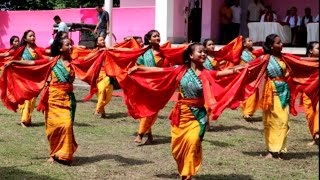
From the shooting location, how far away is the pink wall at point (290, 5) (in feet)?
61.7

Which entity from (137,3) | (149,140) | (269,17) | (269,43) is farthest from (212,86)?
(137,3)

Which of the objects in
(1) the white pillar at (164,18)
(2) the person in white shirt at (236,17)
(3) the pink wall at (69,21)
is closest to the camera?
(1) the white pillar at (164,18)

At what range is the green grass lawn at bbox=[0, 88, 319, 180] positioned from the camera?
7.39m

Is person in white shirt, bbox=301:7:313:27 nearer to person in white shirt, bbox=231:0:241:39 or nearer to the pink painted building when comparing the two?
the pink painted building

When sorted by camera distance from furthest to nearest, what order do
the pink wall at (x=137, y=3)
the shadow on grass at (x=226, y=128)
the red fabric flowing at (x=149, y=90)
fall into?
the pink wall at (x=137, y=3), the shadow on grass at (x=226, y=128), the red fabric flowing at (x=149, y=90)

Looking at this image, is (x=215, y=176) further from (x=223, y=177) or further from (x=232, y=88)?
(x=232, y=88)

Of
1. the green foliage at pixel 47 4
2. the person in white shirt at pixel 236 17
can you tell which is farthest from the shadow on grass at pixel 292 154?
the green foliage at pixel 47 4

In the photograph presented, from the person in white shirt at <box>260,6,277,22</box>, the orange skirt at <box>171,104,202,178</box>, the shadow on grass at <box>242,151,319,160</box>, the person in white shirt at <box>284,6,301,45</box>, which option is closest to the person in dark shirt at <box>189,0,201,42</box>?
the person in white shirt at <box>260,6,277,22</box>

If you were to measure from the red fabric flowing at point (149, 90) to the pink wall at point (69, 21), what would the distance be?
1246 cm

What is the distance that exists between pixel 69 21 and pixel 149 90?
16266 mm

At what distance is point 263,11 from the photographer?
18172 mm

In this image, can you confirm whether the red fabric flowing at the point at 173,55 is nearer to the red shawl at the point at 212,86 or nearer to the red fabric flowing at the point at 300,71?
the red shawl at the point at 212,86

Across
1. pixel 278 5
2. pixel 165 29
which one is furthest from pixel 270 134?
pixel 278 5

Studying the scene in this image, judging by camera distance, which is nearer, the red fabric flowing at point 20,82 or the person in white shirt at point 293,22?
the red fabric flowing at point 20,82
